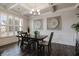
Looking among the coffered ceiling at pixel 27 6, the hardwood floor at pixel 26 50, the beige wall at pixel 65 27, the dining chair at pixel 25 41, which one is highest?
the coffered ceiling at pixel 27 6

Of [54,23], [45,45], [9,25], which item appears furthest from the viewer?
[45,45]

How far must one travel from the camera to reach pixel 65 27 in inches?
78.4

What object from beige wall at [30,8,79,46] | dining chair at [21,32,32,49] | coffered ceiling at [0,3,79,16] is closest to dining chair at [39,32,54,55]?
beige wall at [30,8,79,46]

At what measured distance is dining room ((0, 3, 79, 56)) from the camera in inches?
74.8

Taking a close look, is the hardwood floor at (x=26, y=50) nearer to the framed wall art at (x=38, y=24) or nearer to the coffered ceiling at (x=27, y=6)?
the framed wall art at (x=38, y=24)

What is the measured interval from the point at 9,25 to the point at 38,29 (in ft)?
2.39

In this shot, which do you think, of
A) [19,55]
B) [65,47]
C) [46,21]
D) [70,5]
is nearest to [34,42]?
[19,55]

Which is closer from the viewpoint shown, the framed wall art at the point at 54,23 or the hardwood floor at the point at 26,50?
the hardwood floor at the point at 26,50

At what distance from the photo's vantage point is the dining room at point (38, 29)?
1899 millimetres

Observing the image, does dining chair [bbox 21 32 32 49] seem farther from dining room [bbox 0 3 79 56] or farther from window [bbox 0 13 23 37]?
window [bbox 0 13 23 37]

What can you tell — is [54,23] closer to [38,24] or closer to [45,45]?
[38,24]

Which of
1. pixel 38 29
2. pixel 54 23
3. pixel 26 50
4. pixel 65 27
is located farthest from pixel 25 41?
pixel 65 27

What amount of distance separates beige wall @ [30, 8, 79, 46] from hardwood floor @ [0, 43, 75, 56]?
125 millimetres

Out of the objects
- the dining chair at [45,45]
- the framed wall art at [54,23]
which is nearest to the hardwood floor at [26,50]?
the dining chair at [45,45]
